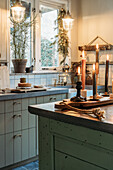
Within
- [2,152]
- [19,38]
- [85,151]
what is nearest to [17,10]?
[19,38]

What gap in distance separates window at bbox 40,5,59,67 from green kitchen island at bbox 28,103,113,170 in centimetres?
291

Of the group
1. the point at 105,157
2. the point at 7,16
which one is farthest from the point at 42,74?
the point at 105,157

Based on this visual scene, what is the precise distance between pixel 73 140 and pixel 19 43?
2.78m

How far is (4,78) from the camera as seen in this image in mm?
3771

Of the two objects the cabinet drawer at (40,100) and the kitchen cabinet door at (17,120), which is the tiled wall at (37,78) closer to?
the cabinet drawer at (40,100)

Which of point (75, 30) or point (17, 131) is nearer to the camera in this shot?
point (17, 131)

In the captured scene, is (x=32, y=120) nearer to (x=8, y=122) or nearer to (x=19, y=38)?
(x=8, y=122)

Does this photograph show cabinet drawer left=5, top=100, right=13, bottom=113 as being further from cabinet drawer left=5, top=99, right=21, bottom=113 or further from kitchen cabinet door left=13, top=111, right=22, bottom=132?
kitchen cabinet door left=13, top=111, right=22, bottom=132

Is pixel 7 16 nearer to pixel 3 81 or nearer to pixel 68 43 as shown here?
pixel 3 81

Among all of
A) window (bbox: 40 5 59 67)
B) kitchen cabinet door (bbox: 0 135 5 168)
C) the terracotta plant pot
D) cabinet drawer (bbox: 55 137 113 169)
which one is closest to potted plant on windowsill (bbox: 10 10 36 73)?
the terracotta plant pot

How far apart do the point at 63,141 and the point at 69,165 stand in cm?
17

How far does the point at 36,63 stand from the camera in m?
4.54

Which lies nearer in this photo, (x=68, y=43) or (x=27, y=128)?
(x=27, y=128)

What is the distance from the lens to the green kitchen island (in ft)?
→ 4.98
